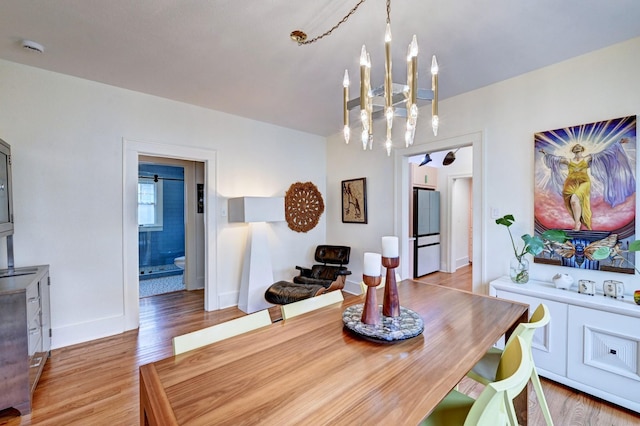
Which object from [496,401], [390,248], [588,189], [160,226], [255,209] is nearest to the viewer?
[496,401]

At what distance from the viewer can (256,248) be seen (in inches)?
149

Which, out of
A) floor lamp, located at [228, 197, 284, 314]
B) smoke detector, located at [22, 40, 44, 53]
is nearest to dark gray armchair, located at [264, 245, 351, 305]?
floor lamp, located at [228, 197, 284, 314]

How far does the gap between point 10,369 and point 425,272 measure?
216 inches

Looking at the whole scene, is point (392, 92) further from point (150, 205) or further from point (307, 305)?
point (150, 205)

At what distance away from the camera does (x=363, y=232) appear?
14.4ft

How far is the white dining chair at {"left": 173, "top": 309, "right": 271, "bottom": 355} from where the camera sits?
1248 mm

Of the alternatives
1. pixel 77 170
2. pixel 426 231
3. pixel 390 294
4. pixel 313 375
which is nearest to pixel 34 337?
pixel 77 170

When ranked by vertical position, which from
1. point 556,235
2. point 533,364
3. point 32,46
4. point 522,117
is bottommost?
point 533,364

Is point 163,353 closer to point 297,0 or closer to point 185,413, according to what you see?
point 185,413

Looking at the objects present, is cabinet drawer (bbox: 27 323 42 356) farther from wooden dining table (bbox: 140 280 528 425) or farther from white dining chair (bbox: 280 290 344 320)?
white dining chair (bbox: 280 290 344 320)

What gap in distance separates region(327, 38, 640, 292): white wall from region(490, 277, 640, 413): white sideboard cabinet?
43 cm

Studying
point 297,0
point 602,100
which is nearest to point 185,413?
point 297,0

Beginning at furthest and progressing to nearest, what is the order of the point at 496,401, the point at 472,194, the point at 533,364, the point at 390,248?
the point at 472,194
the point at 390,248
the point at 533,364
the point at 496,401

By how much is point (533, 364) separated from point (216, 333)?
1509 mm
